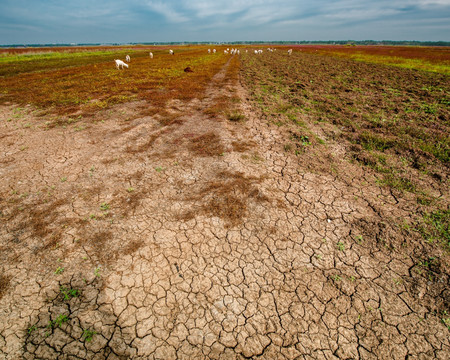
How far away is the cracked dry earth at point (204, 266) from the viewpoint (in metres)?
2.54

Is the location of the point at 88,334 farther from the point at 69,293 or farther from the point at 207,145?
the point at 207,145

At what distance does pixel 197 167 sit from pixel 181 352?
4.11m

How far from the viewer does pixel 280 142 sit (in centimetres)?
709

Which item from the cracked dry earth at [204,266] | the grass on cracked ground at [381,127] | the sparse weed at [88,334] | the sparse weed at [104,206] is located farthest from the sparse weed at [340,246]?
the sparse weed at [104,206]

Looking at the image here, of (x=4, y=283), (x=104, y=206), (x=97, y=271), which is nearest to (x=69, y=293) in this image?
(x=97, y=271)

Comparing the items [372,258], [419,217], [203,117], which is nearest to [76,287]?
[372,258]

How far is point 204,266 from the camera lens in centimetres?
333

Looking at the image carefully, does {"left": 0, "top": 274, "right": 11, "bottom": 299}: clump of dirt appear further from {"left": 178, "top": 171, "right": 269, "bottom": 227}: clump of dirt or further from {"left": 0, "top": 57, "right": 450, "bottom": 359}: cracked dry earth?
{"left": 178, "top": 171, "right": 269, "bottom": 227}: clump of dirt

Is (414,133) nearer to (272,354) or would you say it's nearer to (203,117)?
(203,117)

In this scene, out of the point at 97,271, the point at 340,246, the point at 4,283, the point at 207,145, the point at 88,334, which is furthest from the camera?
the point at 207,145

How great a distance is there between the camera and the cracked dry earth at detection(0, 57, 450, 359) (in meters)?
2.54

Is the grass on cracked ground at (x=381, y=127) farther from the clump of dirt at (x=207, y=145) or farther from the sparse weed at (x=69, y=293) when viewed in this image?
the sparse weed at (x=69, y=293)

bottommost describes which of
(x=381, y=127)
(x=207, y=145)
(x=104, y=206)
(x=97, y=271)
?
(x=97, y=271)

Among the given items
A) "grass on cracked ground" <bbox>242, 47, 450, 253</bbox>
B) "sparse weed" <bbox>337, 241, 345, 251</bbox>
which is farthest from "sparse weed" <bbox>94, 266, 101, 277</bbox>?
"grass on cracked ground" <bbox>242, 47, 450, 253</bbox>
